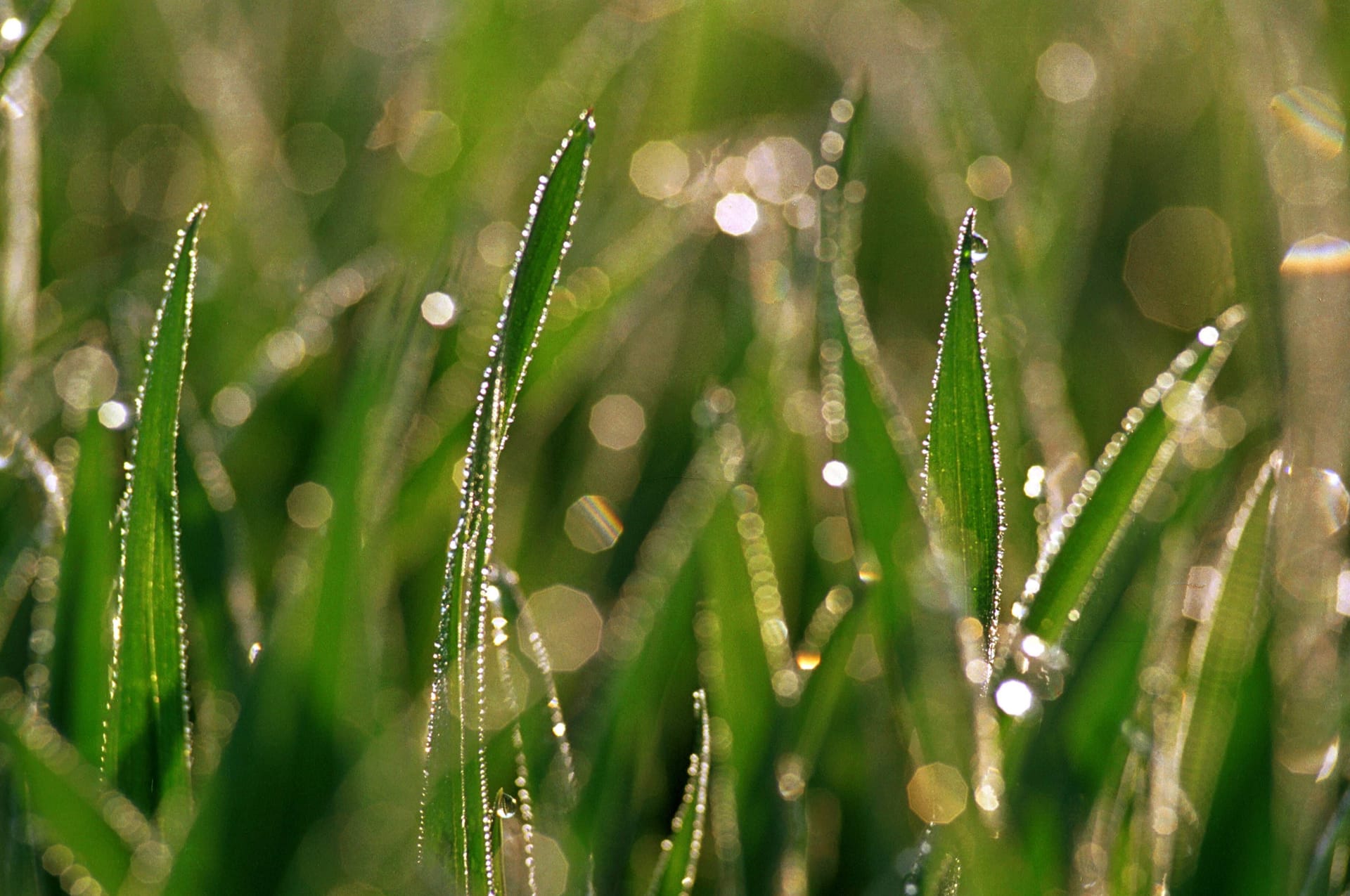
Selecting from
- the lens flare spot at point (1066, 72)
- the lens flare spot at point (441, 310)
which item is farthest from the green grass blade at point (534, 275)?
the lens flare spot at point (1066, 72)

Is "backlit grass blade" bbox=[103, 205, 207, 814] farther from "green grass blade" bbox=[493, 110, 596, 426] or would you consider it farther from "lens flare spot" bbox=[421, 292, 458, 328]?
"lens flare spot" bbox=[421, 292, 458, 328]

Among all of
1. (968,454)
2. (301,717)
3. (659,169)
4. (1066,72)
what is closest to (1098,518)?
(968,454)

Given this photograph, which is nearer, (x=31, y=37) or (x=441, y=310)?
(x=31, y=37)

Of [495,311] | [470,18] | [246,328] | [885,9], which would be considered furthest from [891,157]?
[246,328]

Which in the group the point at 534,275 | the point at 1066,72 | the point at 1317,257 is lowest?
the point at 534,275

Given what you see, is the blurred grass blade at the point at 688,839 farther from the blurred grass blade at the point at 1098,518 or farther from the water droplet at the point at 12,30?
the water droplet at the point at 12,30

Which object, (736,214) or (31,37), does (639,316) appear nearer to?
(736,214)
